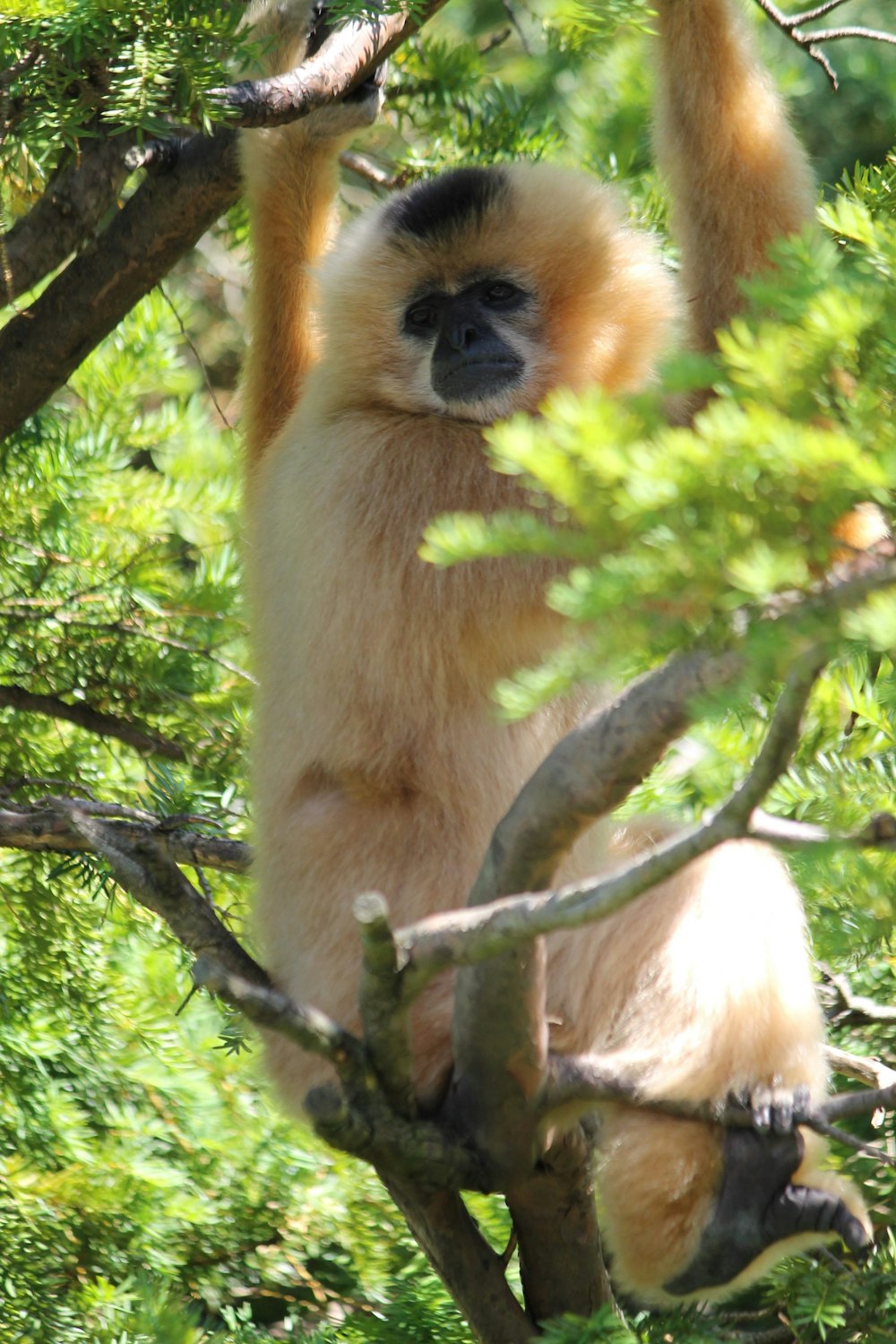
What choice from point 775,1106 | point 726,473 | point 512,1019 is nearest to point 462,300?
point 512,1019

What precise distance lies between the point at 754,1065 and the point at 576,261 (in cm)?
202

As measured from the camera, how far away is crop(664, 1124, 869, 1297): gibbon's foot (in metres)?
2.58

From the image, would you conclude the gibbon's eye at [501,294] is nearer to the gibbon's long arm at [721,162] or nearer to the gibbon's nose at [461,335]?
the gibbon's nose at [461,335]

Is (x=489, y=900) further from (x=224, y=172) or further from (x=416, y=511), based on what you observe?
(x=224, y=172)

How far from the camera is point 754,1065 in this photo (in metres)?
2.66

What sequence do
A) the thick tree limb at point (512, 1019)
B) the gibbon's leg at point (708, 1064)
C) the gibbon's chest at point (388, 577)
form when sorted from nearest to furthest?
the thick tree limb at point (512, 1019) < the gibbon's leg at point (708, 1064) < the gibbon's chest at point (388, 577)

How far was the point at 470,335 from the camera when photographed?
3.50 metres

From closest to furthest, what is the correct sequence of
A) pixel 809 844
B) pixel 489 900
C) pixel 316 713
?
pixel 809 844 < pixel 489 900 < pixel 316 713

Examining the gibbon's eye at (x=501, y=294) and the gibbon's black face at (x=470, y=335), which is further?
the gibbon's eye at (x=501, y=294)

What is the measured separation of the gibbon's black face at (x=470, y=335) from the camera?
344 centimetres

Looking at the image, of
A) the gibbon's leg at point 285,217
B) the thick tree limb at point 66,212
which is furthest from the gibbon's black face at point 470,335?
the thick tree limb at point 66,212

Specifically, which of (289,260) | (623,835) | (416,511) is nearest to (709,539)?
(416,511)

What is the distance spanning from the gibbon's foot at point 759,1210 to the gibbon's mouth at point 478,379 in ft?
5.76

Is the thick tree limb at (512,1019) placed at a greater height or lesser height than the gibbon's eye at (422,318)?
lesser
